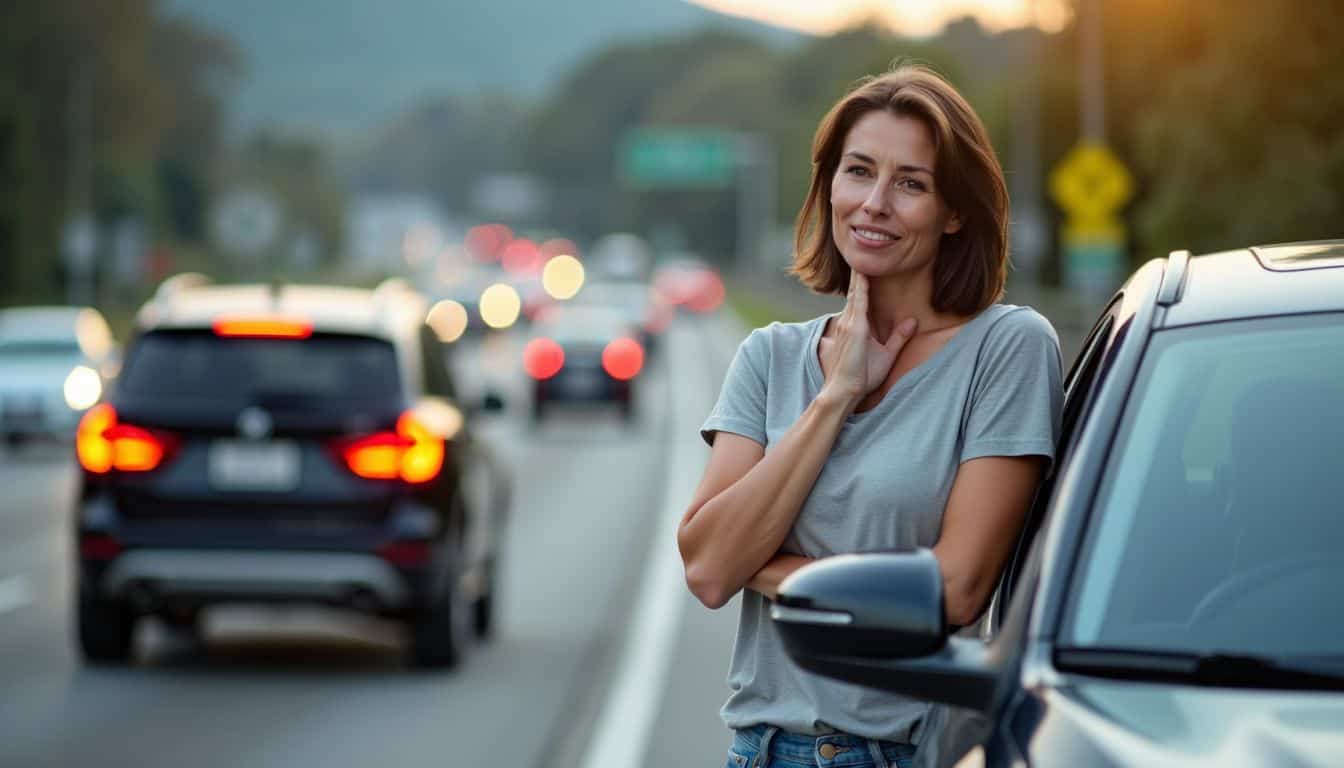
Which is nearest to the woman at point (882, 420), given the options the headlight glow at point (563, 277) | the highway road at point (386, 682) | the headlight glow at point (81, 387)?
the highway road at point (386, 682)

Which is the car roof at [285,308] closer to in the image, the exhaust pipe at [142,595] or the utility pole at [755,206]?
the exhaust pipe at [142,595]

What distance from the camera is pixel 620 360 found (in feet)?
116

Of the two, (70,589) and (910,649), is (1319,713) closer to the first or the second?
(910,649)

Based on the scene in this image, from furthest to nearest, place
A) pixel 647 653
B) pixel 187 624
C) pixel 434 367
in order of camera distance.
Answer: pixel 187 624 < pixel 647 653 < pixel 434 367

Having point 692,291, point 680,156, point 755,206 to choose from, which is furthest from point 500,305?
point 755,206

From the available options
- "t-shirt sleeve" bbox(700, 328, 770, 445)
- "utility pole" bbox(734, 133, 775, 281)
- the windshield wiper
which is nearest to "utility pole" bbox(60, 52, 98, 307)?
"utility pole" bbox(734, 133, 775, 281)

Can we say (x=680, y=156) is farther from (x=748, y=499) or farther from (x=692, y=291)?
(x=748, y=499)

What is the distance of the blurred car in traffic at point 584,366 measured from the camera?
3534cm

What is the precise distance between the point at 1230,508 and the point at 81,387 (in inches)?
1073

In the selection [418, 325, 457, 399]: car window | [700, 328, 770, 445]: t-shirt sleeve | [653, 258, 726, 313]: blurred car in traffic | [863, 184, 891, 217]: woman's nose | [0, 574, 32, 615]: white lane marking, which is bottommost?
[653, 258, 726, 313]: blurred car in traffic

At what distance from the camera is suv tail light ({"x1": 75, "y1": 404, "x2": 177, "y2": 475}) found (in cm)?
1155

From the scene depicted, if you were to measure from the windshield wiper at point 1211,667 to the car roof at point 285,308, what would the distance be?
8.91 meters

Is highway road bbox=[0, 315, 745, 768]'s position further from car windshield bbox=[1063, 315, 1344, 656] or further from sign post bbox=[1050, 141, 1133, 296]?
sign post bbox=[1050, 141, 1133, 296]

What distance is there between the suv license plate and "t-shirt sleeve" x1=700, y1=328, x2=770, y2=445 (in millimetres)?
7786
